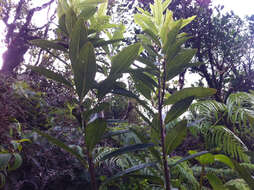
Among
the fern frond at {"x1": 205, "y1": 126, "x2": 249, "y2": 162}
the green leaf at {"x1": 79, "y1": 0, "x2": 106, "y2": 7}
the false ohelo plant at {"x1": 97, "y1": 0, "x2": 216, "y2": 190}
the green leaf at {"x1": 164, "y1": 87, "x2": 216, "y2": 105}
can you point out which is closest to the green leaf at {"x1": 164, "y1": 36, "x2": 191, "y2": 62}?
the false ohelo plant at {"x1": 97, "y1": 0, "x2": 216, "y2": 190}

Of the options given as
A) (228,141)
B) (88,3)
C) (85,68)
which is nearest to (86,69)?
(85,68)

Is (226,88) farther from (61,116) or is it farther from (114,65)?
(114,65)

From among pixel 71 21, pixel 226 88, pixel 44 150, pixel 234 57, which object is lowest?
pixel 44 150

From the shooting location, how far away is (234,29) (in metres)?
4.72

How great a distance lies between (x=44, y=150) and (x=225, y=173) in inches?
52.8

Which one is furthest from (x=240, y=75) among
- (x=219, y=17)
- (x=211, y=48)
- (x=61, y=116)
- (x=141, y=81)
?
(x=141, y=81)

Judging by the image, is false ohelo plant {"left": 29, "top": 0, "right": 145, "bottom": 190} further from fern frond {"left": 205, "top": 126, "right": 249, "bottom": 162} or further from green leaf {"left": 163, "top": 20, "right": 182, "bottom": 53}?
fern frond {"left": 205, "top": 126, "right": 249, "bottom": 162}

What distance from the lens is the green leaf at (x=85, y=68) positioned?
490mm

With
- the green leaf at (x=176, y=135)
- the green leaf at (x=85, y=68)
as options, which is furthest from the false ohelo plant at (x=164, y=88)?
the green leaf at (x=85, y=68)

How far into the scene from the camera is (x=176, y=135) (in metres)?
0.58

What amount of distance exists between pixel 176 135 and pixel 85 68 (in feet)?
0.90

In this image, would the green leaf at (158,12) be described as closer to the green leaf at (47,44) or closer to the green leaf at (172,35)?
the green leaf at (172,35)

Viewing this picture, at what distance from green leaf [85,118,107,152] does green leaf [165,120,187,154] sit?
181mm

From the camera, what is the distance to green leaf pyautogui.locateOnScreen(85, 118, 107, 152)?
1.60 ft
